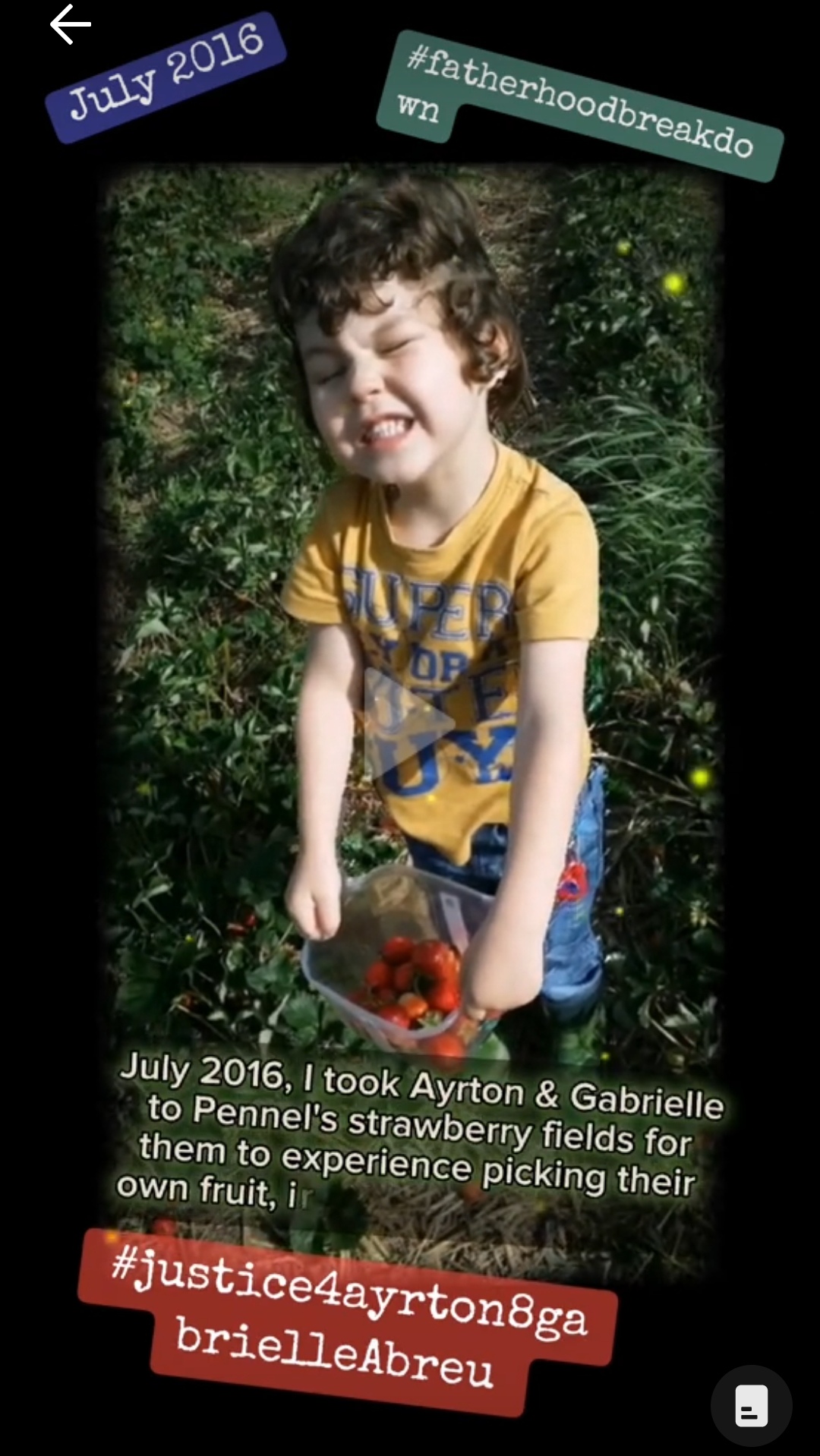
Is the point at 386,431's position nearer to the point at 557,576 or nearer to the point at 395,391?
the point at 395,391

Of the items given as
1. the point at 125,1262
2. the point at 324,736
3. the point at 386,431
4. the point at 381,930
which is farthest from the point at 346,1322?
the point at 386,431

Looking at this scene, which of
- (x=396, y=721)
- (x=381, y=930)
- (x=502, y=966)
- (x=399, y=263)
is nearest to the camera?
(x=399, y=263)

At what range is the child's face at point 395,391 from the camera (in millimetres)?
1302

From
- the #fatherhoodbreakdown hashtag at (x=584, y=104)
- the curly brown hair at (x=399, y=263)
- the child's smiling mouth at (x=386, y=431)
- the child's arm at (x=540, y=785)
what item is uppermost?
the #fatherhoodbreakdown hashtag at (x=584, y=104)

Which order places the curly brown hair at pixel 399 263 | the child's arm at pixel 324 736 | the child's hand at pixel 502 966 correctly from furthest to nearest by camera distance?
the child's arm at pixel 324 736, the child's hand at pixel 502 966, the curly brown hair at pixel 399 263

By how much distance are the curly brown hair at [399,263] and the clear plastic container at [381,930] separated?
0.62 metres

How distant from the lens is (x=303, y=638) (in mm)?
1795

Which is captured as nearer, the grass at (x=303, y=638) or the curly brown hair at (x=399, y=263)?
the curly brown hair at (x=399, y=263)

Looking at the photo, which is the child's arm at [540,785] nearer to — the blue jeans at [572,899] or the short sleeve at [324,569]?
the blue jeans at [572,899]

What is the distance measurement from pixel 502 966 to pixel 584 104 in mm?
936

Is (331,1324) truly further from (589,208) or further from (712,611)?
(589,208)

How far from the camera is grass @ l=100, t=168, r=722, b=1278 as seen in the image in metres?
1.51

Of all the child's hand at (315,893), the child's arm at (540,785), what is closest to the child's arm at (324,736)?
the child's hand at (315,893)

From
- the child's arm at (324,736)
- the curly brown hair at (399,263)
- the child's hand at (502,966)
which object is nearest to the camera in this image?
the curly brown hair at (399,263)
